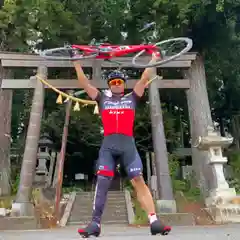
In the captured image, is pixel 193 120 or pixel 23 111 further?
pixel 23 111

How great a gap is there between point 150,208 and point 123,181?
1852 cm

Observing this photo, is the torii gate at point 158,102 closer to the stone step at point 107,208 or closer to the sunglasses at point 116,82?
the stone step at point 107,208

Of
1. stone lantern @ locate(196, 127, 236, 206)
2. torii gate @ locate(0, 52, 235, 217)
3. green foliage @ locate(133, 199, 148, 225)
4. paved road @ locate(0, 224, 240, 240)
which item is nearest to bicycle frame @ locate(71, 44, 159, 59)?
paved road @ locate(0, 224, 240, 240)

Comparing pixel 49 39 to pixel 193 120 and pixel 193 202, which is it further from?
pixel 193 202

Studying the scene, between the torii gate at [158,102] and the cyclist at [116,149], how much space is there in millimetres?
8882

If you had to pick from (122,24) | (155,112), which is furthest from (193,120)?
(122,24)

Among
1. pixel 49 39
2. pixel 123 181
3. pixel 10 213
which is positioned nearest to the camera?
pixel 10 213

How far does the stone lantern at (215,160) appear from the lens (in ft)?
45.9

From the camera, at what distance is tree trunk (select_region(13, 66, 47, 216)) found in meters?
13.2

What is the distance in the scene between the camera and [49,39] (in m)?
17.1

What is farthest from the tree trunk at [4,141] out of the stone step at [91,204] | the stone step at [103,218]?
the stone step at [103,218]

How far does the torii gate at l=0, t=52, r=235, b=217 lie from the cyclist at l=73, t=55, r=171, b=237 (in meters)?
8.88

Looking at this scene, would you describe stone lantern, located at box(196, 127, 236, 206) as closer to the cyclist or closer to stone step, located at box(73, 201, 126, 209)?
stone step, located at box(73, 201, 126, 209)

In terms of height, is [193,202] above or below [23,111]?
below
